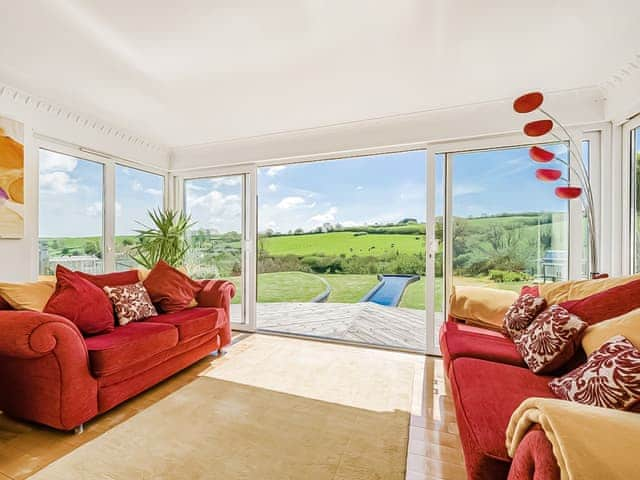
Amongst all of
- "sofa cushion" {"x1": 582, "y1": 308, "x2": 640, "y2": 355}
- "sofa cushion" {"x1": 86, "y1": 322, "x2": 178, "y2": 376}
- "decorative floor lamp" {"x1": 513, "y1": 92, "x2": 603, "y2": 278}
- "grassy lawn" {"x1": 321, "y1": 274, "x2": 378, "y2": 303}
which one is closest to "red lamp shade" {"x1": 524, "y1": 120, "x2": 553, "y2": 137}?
"decorative floor lamp" {"x1": 513, "y1": 92, "x2": 603, "y2": 278}

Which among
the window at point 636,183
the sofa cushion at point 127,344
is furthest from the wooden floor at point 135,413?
the window at point 636,183

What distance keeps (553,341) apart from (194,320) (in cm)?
259

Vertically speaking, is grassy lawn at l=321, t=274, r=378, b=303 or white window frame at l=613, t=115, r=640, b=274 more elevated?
white window frame at l=613, t=115, r=640, b=274

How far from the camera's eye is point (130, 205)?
154 inches

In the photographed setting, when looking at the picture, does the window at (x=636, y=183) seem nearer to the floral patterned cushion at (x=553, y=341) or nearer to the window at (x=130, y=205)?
the floral patterned cushion at (x=553, y=341)

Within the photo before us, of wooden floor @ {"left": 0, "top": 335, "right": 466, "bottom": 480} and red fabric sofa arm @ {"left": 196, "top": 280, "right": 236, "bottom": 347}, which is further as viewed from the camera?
red fabric sofa arm @ {"left": 196, "top": 280, "right": 236, "bottom": 347}

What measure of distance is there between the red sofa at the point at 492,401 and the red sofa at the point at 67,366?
80.4 inches

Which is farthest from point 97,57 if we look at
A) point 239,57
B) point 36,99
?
point 36,99

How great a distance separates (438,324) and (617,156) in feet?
7.15

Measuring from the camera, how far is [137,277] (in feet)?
10.0

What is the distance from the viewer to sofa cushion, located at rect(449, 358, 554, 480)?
1.03 m

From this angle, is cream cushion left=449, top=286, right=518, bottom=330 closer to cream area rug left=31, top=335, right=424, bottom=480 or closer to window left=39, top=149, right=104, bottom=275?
cream area rug left=31, top=335, right=424, bottom=480

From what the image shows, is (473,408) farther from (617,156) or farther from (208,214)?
(208,214)

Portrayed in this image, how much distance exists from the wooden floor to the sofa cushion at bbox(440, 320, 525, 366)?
15.5 inches
